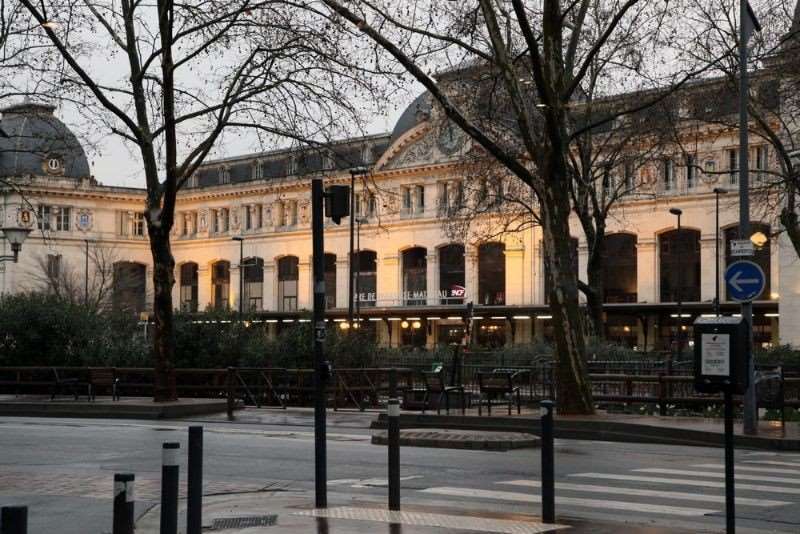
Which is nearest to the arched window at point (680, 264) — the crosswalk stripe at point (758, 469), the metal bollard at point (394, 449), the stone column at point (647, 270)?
the stone column at point (647, 270)

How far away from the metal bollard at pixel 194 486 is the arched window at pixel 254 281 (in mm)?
91957

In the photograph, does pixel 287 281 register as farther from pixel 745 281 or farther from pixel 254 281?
Answer: pixel 745 281

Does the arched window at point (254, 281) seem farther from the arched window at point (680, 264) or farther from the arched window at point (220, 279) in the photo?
the arched window at point (680, 264)

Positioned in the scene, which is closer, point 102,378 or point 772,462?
point 772,462

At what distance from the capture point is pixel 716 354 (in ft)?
29.8

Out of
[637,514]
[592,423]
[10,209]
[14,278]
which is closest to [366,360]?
[592,423]

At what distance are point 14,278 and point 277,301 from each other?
23.7 m

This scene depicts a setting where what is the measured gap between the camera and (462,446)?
18.2m

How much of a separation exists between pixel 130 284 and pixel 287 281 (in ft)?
43.6

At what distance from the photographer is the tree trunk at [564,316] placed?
23547mm

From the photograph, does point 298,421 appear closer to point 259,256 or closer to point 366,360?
point 366,360

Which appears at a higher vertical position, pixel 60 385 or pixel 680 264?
pixel 680 264

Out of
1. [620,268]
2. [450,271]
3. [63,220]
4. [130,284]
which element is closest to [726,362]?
[620,268]

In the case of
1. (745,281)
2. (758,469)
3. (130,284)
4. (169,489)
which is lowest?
(758,469)
